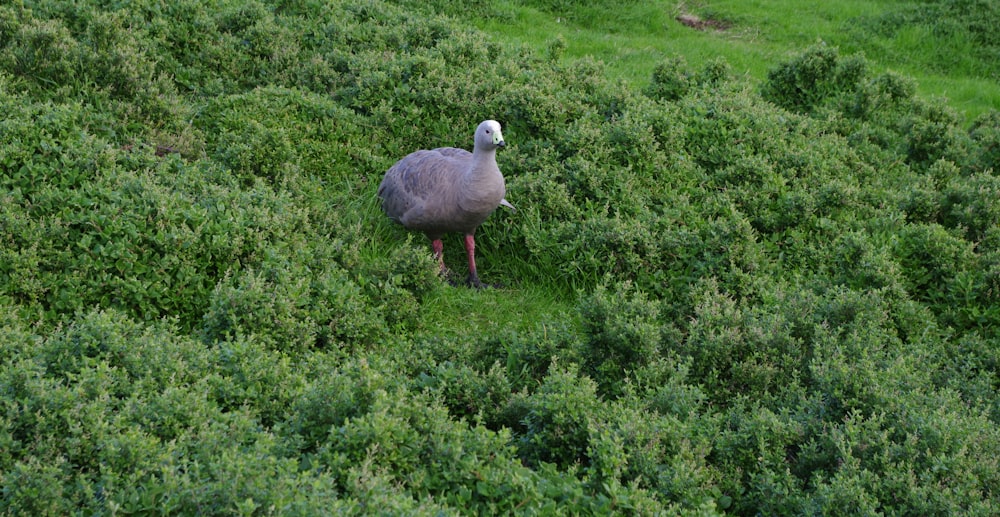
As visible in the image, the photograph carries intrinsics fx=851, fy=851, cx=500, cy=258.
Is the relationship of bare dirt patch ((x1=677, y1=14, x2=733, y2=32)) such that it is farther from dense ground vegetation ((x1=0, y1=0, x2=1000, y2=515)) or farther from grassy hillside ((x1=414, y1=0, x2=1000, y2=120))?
dense ground vegetation ((x1=0, y1=0, x2=1000, y2=515))

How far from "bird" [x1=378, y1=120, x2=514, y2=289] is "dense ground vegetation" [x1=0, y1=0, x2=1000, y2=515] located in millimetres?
406

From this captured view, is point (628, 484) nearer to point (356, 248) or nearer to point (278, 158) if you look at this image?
point (356, 248)

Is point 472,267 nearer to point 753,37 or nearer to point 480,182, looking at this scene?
point 480,182

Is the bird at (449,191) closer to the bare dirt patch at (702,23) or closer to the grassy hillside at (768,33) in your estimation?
the grassy hillside at (768,33)

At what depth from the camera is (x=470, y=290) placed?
7.44 m

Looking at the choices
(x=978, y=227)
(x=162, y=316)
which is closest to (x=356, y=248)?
(x=162, y=316)

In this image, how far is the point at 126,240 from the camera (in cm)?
623

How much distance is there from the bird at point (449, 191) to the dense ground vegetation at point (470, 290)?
41cm

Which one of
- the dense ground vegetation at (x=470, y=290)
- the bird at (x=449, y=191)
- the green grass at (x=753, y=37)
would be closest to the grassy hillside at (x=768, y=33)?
the green grass at (x=753, y=37)

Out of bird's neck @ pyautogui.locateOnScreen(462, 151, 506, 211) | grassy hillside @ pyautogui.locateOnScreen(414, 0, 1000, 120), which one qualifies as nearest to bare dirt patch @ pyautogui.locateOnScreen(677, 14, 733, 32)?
grassy hillside @ pyautogui.locateOnScreen(414, 0, 1000, 120)

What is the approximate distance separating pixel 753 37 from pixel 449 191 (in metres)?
8.91

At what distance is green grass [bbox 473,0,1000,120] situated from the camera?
41.2 ft

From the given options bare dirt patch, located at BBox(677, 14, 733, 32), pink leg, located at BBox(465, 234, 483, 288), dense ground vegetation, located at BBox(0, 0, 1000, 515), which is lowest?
pink leg, located at BBox(465, 234, 483, 288)

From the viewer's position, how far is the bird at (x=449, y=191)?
7.01m
